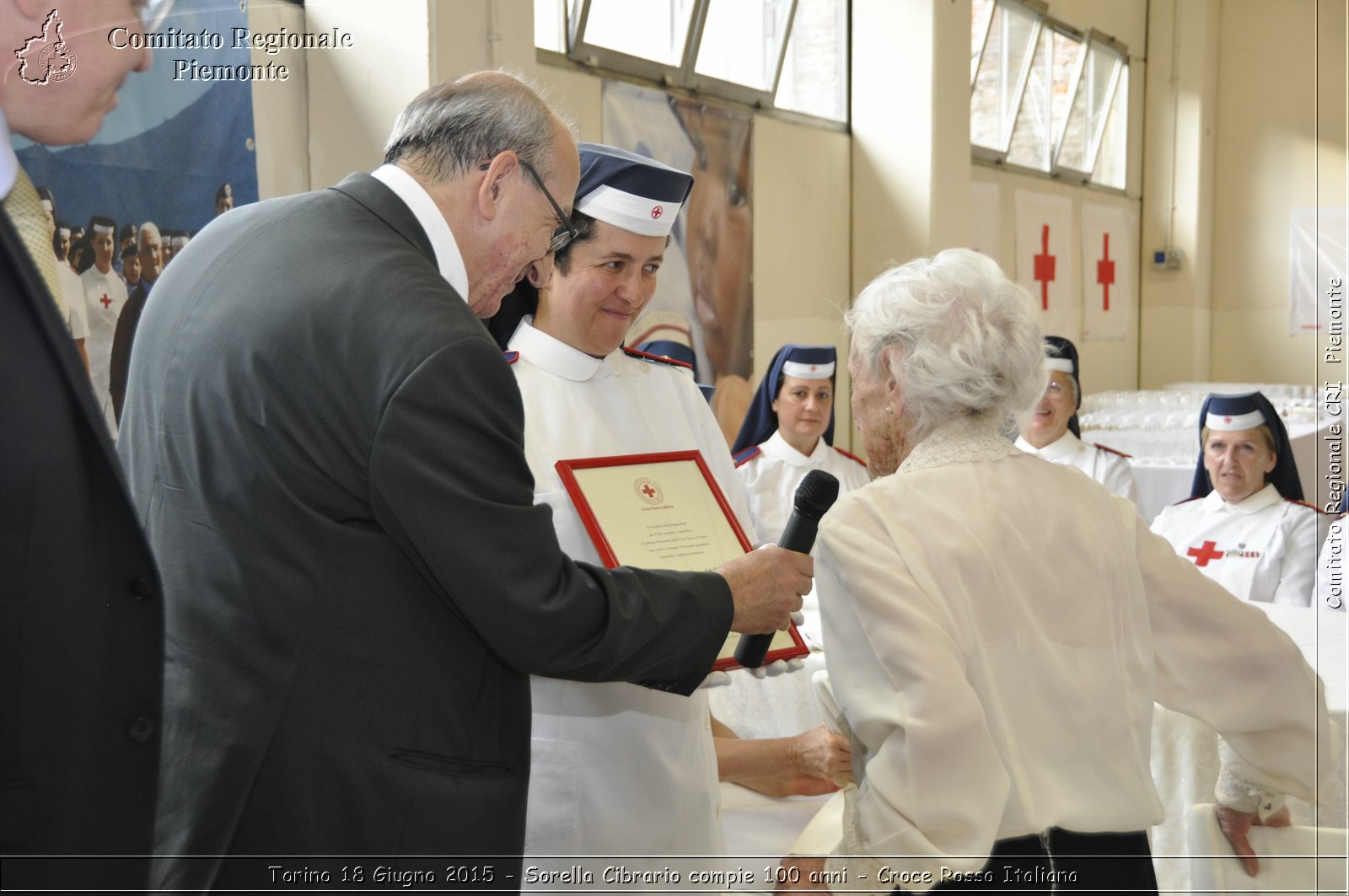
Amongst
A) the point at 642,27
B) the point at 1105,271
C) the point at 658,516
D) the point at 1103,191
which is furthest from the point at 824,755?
the point at 1103,191

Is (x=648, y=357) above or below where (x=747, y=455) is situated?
above

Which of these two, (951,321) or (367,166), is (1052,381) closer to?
(367,166)

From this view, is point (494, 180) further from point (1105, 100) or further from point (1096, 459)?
point (1105, 100)

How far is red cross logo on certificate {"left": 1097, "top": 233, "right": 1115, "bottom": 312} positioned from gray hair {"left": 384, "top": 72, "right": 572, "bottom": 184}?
11261 mm

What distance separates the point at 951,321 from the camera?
5.79 ft

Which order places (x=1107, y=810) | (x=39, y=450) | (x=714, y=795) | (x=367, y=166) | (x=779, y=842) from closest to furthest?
(x=39, y=450) < (x=1107, y=810) < (x=714, y=795) < (x=779, y=842) < (x=367, y=166)

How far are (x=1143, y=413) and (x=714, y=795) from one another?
779 cm

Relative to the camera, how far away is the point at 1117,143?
1245 centimetres

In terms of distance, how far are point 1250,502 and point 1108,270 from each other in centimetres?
799

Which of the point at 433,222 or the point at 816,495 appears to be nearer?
the point at 433,222

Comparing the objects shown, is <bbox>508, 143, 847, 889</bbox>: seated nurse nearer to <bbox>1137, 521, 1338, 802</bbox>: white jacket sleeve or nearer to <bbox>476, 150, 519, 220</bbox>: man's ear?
<bbox>476, 150, 519, 220</bbox>: man's ear

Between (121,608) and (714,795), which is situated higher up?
(121,608)

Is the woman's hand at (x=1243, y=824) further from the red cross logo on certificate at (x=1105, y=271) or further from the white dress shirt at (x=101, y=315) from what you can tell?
the red cross logo on certificate at (x=1105, y=271)

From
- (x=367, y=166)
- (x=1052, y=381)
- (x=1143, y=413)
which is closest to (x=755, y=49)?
(x=1052, y=381)
